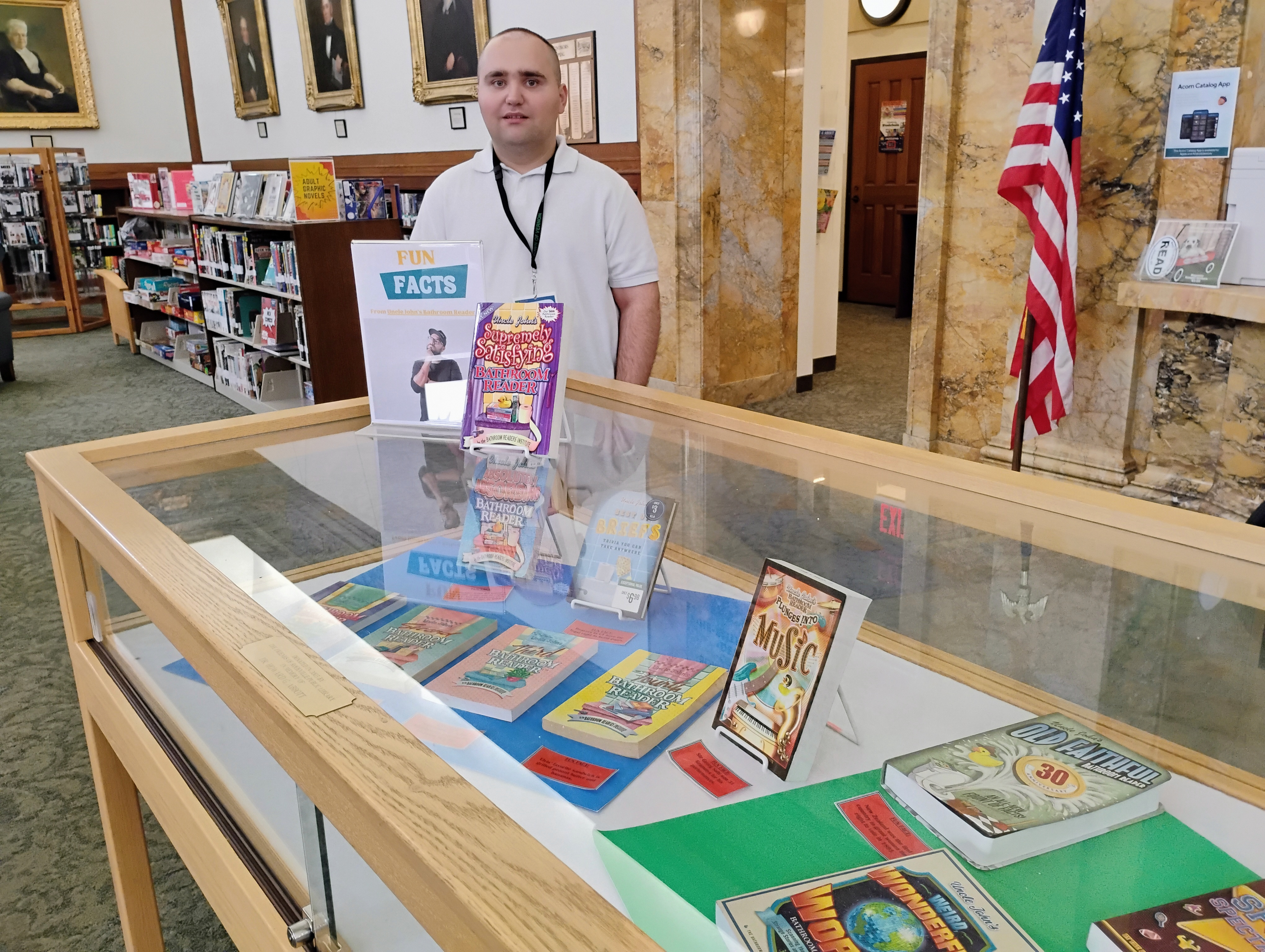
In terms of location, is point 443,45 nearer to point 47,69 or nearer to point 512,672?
point 47,69

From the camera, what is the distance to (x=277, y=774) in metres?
1.00

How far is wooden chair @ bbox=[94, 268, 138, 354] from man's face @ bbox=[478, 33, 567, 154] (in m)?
7.07

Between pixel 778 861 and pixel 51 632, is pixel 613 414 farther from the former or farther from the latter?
pixel 51 632

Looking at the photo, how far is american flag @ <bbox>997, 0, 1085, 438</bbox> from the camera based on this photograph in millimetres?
3340

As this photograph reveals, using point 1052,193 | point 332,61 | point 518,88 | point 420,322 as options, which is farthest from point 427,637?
point 332,61

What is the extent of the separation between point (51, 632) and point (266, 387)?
121 inches

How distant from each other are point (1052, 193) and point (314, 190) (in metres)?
3.91

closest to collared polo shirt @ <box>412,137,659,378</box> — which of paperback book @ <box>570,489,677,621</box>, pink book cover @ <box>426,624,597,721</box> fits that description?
paperback book @ <box>570,489,677,621</box>

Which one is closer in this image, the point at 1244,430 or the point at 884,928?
A: the point at 884,928

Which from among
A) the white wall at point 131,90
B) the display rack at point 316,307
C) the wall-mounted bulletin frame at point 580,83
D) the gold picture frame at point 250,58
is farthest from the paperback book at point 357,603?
the white wall at point 131,90

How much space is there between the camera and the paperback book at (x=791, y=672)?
0.88 metres

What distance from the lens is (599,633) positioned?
1.10m

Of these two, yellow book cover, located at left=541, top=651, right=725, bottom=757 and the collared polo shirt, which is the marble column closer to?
the collared polo shirt

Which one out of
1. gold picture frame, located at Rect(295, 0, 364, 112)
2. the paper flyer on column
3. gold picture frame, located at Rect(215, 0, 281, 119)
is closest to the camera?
the paper flyer on column
